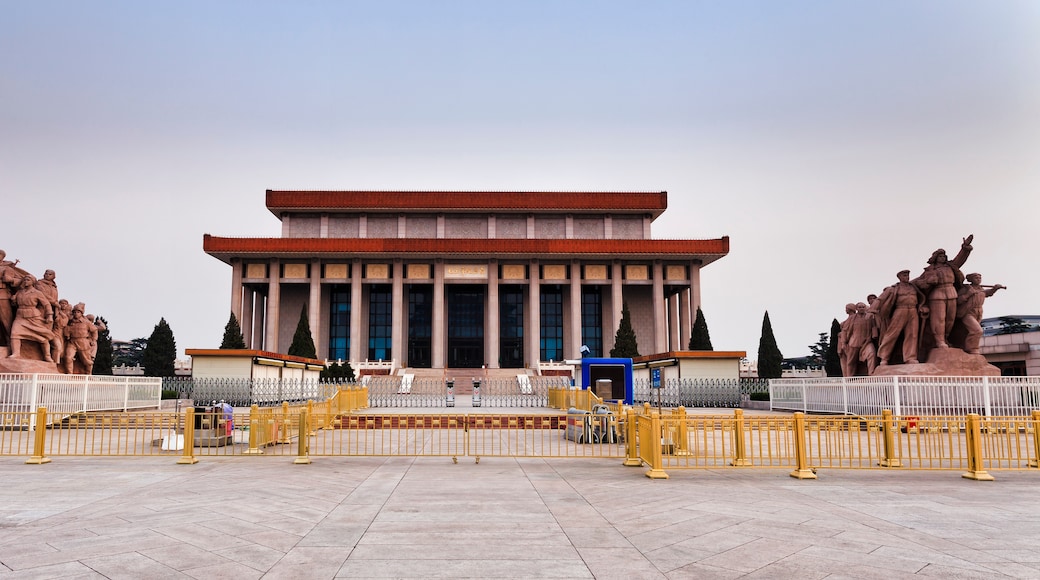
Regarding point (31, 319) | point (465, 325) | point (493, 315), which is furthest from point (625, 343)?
point (31, 319)

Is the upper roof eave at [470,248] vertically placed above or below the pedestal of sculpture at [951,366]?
above

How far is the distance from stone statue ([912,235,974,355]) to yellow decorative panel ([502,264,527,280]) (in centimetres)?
3755

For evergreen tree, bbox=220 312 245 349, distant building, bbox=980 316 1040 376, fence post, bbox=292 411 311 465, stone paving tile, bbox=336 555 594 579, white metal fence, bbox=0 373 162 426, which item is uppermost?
evergreen tree, bbox=220 312 245 349

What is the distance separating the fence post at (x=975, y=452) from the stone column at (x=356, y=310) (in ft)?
155

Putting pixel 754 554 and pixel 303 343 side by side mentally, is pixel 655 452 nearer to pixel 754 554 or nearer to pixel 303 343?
pixel 754 554

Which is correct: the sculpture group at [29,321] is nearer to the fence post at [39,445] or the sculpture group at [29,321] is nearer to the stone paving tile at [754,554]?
the fence post at [39,445]

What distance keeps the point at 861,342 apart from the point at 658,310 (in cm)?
3201

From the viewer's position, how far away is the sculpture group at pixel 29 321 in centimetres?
2019

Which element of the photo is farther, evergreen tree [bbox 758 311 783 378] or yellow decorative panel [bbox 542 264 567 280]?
yellow decorative panel [bbox 542 264 567 280]

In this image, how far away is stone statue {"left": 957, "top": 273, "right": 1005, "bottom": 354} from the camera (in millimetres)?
20641

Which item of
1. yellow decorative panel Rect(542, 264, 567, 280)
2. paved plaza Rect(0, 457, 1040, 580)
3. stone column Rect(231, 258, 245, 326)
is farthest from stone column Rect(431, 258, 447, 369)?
paved plaza Rect(0, 457, 1040, 580)

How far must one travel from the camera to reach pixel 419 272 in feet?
185

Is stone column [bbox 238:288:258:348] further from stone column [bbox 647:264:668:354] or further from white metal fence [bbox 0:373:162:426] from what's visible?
stone column [bbox 647:264:668:354]

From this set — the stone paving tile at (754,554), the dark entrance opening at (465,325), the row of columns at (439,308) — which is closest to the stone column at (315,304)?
the row of columns at (439,308)
